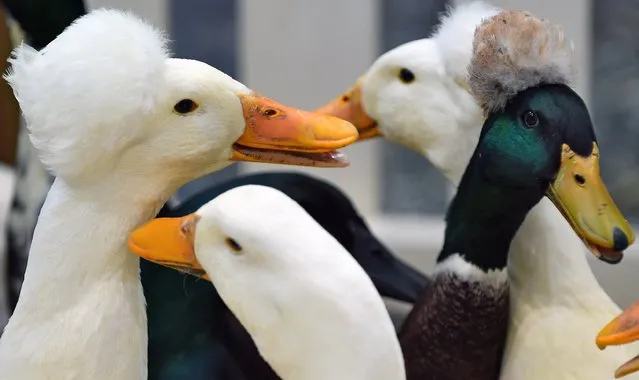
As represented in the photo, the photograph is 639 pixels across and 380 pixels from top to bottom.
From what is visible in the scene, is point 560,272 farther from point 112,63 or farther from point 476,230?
point 112,63

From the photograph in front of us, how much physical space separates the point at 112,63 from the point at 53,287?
15 cm

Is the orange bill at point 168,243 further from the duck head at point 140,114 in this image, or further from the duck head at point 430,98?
the duck head at point 430,98

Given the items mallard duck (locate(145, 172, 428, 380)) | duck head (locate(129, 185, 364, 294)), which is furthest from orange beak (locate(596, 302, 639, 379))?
mallard duck (locate(145, 172, 428, 380))

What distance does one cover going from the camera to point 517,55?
0.62 metres

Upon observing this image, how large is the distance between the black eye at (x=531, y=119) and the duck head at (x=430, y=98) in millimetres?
91

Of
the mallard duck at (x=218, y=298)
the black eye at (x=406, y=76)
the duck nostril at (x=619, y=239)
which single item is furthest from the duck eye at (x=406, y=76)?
the duck nostril at (x=619, y=239)

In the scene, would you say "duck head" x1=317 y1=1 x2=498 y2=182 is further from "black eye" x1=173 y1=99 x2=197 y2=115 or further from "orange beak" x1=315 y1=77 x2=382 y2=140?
"black eye" x1=173 y1=99 x2=197 y2=115

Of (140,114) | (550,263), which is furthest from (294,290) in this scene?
(550,263)

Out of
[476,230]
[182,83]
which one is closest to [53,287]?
[182,83]

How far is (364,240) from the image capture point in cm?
85

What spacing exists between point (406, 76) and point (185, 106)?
Result: 0.87 ft

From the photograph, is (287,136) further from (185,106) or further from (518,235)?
(518,235)

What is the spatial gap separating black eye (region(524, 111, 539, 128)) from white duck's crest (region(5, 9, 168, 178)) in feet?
0.79

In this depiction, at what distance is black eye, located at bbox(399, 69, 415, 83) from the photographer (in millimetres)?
786
